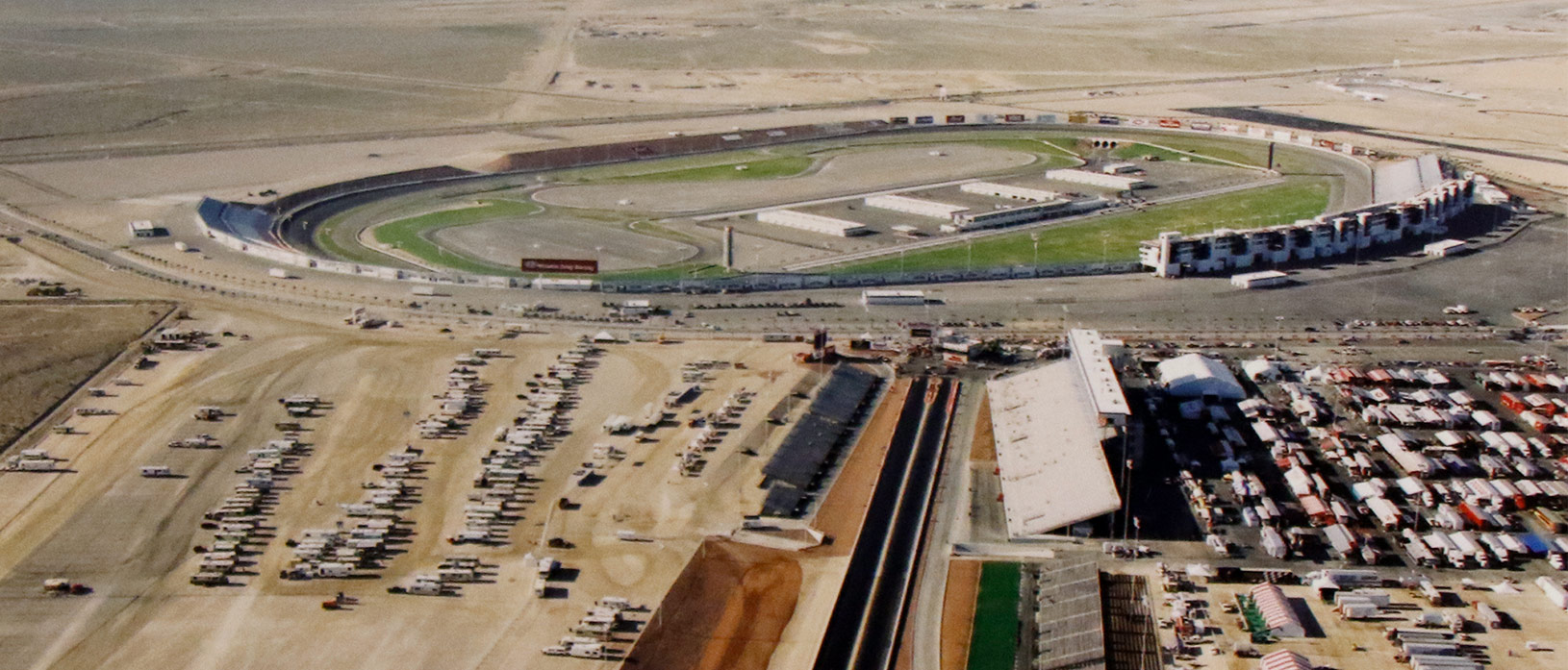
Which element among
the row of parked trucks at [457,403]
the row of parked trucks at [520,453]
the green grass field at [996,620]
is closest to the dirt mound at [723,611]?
the green grass field at [996,620]

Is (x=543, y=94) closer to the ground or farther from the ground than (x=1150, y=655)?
farther from the ground

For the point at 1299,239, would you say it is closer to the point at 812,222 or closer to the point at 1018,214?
the point at 1018,214

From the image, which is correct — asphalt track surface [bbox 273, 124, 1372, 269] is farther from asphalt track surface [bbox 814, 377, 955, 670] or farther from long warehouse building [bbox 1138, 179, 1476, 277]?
asphalt track surface [bbox 814, 377, 955, 670]

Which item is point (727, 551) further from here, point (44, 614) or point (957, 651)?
point (44, 614)

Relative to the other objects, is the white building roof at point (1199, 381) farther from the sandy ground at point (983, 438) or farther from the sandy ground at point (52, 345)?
the sandy ground at point (52, 345)

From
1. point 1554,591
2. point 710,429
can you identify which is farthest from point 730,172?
point 1554,591

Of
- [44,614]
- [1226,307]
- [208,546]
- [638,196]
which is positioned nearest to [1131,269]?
[1226,307]
